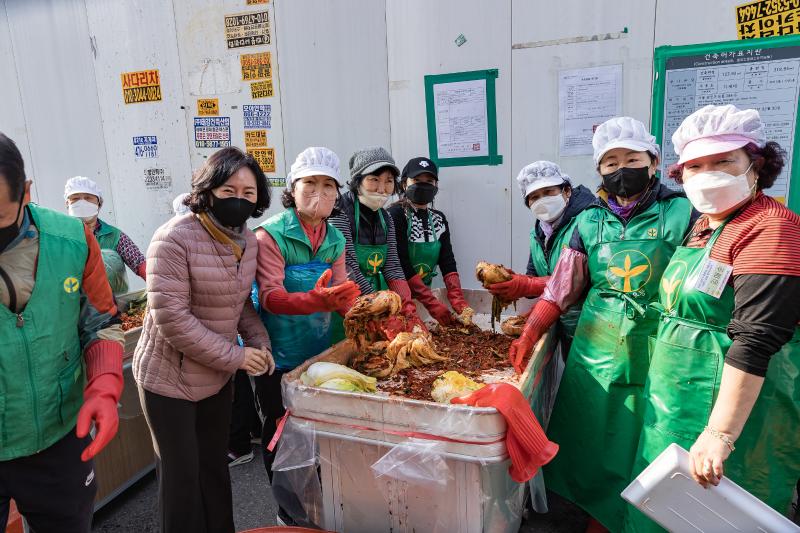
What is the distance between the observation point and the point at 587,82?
389cm

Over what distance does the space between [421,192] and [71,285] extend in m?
2.42

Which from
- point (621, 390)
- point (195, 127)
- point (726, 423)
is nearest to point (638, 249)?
point (621, 390)

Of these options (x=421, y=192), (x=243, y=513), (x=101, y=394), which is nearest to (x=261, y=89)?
(x=421, y=192)

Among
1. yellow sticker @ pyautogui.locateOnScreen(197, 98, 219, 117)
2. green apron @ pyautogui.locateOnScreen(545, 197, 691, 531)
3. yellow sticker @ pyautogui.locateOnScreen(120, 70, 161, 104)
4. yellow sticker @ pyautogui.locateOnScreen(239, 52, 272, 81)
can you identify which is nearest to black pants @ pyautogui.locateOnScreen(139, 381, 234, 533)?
green apron @ pyautogui.locateOnScreen(545, 197, 691, 531)

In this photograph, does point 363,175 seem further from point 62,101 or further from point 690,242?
point 62,101

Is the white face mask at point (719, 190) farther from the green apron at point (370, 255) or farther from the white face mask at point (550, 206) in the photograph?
the green apron at point (370, 255)

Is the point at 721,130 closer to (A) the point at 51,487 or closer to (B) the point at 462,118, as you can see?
(B) the point at 462,118

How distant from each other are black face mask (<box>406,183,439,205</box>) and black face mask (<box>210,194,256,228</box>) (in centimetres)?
162

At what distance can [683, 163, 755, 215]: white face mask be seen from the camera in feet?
6.21

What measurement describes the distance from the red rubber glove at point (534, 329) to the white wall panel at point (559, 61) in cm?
154

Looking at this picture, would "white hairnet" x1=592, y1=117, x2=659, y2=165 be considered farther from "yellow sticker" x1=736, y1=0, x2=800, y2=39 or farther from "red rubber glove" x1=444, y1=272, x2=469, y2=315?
"yellow sticker" x1=736, y1=0, x2=800, y2=39

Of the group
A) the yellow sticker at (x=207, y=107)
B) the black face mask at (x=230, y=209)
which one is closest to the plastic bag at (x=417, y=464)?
the black face mask at (x=230, y=209)

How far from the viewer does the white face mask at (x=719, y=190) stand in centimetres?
189

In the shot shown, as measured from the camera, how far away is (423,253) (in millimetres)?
3877
